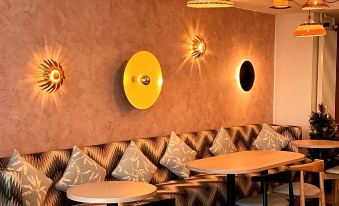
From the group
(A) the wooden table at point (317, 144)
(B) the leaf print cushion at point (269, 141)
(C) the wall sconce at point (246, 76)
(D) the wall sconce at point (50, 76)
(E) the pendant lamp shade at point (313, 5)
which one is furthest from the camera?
(C) the wall sconce at point (246, 76)

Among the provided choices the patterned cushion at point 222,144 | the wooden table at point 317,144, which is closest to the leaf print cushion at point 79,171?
the patterned cushion at point 222,144

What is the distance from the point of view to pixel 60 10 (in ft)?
15.0

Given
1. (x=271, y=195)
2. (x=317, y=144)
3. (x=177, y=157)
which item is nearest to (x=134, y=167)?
(x=177, y=157)

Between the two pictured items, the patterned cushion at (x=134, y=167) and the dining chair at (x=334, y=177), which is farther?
the dining chair at (x=334, y=177)

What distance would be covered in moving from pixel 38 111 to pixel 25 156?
0.45 metres

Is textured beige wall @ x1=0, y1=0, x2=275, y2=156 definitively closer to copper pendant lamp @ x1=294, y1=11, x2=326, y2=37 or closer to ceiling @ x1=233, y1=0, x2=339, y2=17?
ceiling @ x1=233, y1=0, x2=339, y2=17

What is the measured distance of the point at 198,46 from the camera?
241 inches

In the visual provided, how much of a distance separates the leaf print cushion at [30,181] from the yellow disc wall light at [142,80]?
143 centimetres

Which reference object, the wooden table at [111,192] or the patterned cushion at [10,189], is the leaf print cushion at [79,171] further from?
the patterned cushion at [10,189]

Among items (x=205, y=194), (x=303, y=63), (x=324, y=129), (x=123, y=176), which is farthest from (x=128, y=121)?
(x=303, y=63)

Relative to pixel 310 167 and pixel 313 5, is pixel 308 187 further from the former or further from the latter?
pixel 313 5

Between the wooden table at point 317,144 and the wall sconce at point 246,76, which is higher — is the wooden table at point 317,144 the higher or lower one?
the lower one

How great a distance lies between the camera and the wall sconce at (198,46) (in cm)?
609

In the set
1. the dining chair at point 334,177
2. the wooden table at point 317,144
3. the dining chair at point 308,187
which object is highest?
the wooden table at point 317,144
